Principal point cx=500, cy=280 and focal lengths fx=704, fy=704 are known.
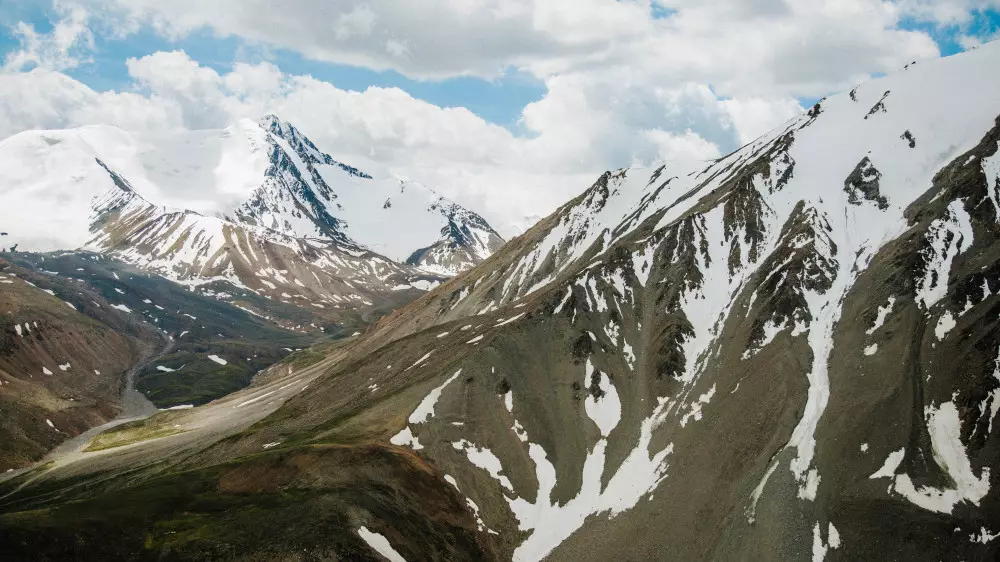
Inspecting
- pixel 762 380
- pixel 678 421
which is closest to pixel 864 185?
pixel 762 380

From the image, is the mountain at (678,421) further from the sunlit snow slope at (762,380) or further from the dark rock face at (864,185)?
the dark rock face at (864,185)

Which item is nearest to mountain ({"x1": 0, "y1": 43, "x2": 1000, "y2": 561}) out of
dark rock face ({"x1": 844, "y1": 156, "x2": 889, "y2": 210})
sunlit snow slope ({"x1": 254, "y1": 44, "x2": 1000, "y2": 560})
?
sunlit snow slope ({"x1": 254, "y1": 44, "x2": 1000, "y2": 560})

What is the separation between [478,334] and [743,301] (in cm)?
6269

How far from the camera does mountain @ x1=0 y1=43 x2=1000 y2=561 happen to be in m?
93.6

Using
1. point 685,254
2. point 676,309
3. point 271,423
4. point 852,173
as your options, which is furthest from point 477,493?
point 852,173

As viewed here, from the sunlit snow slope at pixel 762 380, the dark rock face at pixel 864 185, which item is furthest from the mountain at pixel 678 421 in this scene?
the dark rock face at pixel 864 185

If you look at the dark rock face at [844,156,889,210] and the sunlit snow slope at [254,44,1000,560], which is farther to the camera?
the dark rock face at [844,156,889,210]

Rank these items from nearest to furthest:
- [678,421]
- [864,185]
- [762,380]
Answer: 1. [678,421]
2. [762,380]
3. [864,185]

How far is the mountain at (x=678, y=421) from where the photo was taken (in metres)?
93.6

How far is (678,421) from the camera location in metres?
136

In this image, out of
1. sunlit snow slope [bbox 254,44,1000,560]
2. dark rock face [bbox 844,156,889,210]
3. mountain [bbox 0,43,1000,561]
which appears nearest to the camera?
mountain [bbox 0,43,1000,561]

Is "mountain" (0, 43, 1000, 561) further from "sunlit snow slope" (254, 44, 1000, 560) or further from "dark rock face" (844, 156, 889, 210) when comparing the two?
"dark rock face" (844, 156, 889, 210)

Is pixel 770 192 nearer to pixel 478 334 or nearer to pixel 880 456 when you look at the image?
pixel 478 334

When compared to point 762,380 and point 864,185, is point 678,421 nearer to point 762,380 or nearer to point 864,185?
point 762,380
